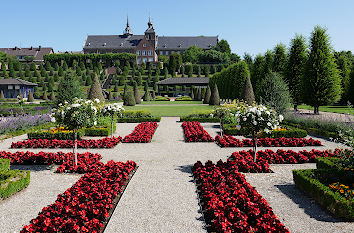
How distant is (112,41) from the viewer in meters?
109

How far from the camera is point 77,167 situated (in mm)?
8445

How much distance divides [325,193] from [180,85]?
69620mm

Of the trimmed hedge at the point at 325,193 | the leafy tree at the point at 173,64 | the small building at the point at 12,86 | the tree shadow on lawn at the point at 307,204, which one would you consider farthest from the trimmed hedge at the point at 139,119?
the leafy tree at the point at 173,64

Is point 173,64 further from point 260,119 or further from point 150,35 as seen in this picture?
point 260,119

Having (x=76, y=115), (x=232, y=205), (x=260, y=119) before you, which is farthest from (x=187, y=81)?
(x=232, y=205)

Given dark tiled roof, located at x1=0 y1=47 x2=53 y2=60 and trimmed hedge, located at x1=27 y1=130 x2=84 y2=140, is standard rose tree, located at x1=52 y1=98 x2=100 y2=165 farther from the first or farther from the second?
dark tiled roof, located at x1=0 y1=47 x2=53 y2=60

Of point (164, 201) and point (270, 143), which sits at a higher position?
point (270, 143)

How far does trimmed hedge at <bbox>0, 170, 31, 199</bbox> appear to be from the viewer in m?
6.30

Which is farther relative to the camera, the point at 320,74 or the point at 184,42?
the point at 184,42

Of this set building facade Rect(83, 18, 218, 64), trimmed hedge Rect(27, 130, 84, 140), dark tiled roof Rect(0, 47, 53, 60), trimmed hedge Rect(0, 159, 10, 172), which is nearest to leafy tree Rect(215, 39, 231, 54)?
building facade Rect(83, 18, 218, 64)

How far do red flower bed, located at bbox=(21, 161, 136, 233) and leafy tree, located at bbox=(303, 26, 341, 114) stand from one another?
21833mm

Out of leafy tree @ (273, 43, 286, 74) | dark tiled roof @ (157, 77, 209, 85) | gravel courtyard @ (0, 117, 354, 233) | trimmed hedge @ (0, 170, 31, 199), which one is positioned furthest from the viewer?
dark tiled roof @ (157, 77, 209, 85)

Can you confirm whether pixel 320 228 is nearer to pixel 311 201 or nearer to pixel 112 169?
pixel 311 201

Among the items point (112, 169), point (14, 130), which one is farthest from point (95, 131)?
point (112, 169)
